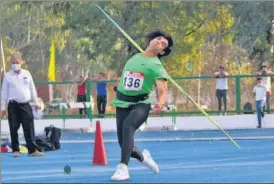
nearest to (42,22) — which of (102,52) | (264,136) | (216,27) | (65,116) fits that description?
(102,52)

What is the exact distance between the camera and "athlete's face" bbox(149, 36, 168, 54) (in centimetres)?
988

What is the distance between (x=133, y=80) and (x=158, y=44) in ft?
1.61

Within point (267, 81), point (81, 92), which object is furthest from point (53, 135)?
point (267, 81)

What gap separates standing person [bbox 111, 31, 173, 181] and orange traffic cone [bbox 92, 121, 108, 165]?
2474 mm

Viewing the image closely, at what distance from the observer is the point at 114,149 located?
17.0m

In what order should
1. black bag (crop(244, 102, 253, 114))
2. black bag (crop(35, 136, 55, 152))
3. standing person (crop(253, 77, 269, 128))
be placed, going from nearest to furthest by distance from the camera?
black bag (crop(35, 136, 55, 152)) → standing person (crop(253, 77, 269, 128)) → black bag (crop(244, 102, 253, 114))

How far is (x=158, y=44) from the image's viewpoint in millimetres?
9891

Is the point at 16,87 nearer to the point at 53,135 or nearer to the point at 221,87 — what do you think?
the point at 53,135

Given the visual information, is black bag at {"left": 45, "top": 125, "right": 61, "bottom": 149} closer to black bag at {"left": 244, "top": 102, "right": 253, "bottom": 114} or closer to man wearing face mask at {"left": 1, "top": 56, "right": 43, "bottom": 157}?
man wearing face mask at {"left": 1, "top": 56, "right": 43, "bottom": 157}

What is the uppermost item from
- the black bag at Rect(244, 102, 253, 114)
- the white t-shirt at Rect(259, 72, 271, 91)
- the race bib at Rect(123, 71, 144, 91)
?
the race bib at Rect(123, 71, 144, 91)

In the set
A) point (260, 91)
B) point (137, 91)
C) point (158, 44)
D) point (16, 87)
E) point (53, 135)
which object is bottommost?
point (53, 135)

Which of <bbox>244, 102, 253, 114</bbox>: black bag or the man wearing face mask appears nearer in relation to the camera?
the man wearing face mask

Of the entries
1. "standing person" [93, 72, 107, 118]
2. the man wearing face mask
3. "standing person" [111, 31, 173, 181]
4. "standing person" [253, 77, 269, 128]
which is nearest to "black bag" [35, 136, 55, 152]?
the man wearing face mask

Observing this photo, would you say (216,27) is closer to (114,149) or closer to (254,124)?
(254,124)
